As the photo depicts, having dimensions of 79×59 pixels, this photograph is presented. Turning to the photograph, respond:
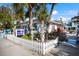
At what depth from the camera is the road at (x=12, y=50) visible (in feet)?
10.1

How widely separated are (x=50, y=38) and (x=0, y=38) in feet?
1.94

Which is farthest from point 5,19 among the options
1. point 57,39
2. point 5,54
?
point 57,39

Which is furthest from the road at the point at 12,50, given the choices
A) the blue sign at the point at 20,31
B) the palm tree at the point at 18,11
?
the palm tree at the point at 18,11

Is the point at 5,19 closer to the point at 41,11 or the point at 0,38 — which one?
the point at 0,38

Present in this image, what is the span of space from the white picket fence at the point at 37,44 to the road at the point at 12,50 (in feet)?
0.17

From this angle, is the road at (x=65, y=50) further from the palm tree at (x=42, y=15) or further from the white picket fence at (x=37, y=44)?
the palm tree at (x=42, y=15)

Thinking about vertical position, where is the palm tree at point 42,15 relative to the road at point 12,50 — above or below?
above

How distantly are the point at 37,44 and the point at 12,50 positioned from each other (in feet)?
1.00

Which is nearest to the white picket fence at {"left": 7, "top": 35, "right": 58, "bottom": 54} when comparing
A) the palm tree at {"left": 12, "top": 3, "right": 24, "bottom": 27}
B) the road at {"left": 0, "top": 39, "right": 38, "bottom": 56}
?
the road at {"left": 0, "top": 39, "right": 38, "bottom": 56}

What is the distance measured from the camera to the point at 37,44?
309 cm

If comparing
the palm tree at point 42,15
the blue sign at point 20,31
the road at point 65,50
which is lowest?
the road at point 65,50

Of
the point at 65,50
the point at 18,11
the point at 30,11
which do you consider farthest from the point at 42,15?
the point at 65,50

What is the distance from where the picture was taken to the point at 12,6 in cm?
306

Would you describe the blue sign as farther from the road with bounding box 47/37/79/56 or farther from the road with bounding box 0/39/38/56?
the road with bounding box 47/37/79/56
